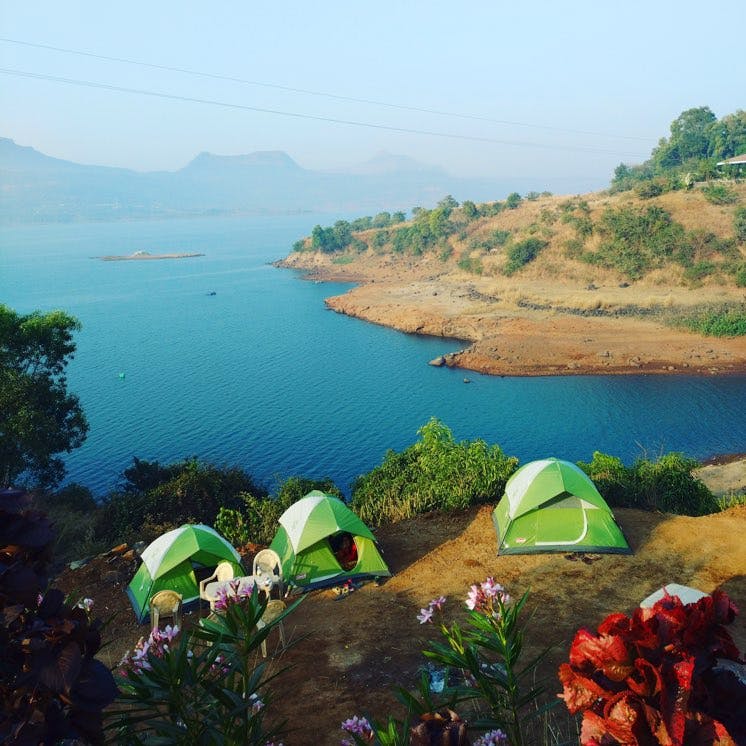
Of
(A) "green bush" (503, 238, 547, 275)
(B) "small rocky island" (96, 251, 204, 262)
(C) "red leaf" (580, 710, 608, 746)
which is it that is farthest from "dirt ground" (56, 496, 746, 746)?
(B) "small rocky island" (96, 251, 204, 262)

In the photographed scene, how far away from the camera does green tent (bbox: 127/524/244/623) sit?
1180 centimetres

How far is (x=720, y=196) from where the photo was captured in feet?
209

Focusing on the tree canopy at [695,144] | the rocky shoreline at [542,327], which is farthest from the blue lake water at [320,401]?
the tree canopy at [695,144]

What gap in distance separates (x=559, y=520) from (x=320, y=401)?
2835 cm

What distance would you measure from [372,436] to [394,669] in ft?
81.9

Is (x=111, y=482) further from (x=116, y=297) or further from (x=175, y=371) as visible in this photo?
(x=116, y=297)

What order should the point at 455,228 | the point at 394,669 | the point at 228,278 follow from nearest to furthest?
the point at 394,669 → the point at 455,228 → the point at 228,278

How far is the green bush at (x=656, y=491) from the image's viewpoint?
15.6m

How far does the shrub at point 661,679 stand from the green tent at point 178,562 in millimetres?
9623

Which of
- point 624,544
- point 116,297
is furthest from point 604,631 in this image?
point 116,297

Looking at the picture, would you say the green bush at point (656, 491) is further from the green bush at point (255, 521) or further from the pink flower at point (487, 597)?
the pink flower at point (487, 597)

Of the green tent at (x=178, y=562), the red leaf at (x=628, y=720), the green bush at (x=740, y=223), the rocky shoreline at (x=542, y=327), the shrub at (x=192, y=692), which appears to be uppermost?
the green bush at (x=740, y=223)

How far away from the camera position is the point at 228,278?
101m

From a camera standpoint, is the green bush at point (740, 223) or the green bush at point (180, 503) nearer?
the green bush at point (180, 503)
